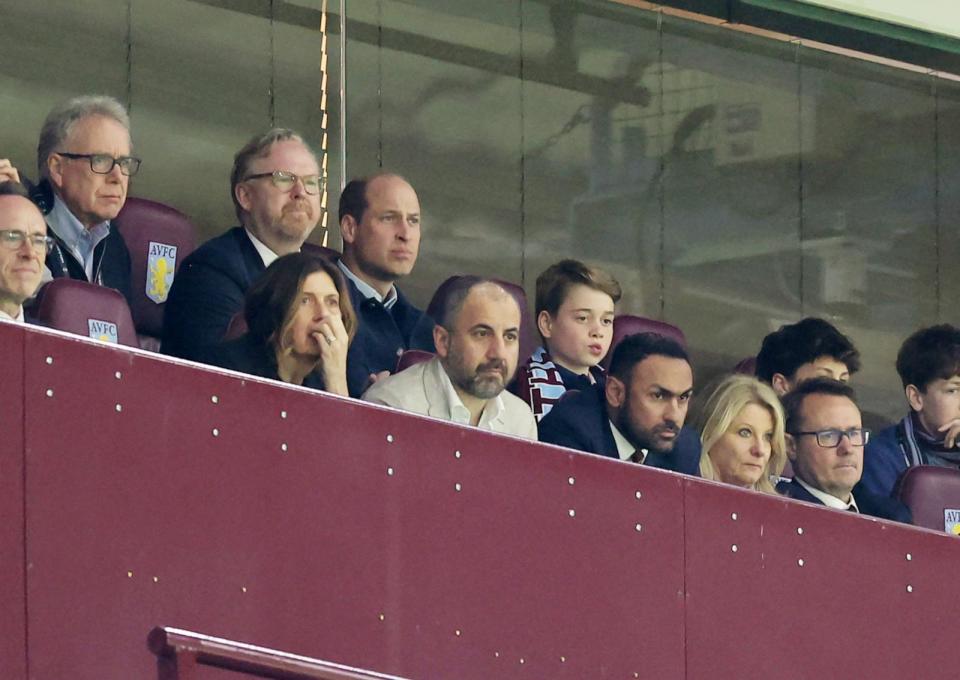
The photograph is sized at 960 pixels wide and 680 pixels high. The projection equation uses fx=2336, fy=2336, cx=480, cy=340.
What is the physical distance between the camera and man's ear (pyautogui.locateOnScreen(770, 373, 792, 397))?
6090mm

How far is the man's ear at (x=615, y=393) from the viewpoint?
16.9ft

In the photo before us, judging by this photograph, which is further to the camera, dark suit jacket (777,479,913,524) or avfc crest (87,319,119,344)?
dark suit jacket (777,479,913,524)

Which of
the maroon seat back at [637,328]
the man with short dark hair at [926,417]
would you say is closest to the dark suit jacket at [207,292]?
the maroon seat back at [637,328]

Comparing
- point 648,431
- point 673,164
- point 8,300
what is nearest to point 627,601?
point 648,431

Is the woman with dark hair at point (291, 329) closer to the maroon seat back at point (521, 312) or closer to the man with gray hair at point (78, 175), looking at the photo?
the man with gray hair at point (78, 175)

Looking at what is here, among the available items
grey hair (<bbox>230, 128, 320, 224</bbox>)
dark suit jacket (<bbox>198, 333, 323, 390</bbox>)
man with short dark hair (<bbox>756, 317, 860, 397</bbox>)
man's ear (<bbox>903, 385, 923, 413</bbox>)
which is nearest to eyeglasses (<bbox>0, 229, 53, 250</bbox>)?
dark suit jacket (<bbox>198, 333, 323, 390</bbox>)

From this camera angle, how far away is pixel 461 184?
751cm

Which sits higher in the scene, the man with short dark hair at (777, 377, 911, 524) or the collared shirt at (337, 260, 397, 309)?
the collared shirt at (337, 260, 397, 309)

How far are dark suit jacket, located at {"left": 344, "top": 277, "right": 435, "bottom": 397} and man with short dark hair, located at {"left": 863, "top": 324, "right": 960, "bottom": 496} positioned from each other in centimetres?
129

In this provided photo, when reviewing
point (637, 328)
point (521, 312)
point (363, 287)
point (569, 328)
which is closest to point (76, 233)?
point (363, 287)

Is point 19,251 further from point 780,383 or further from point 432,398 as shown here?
point 780,383

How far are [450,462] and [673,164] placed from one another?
3665mm

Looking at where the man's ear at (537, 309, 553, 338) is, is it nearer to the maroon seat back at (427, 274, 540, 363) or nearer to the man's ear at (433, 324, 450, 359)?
the maroon seat back at (427, 274, 540, 363)

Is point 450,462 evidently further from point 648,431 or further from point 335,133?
point 335,133
